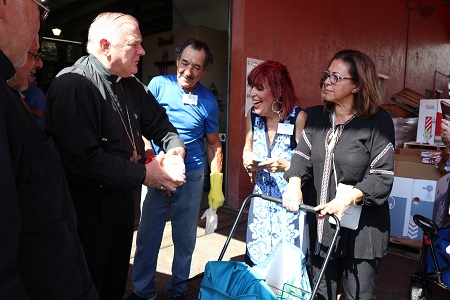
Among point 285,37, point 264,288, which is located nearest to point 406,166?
point 285,37

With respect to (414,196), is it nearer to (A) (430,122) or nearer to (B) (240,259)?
(B) (240,259)

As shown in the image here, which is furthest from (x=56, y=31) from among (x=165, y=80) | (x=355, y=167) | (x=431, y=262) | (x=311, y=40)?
(x=431, y=262)

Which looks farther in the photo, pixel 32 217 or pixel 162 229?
pixel 162 229

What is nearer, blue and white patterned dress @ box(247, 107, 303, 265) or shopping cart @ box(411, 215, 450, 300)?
blue and white patterned dress @ box(247, 107, 303, 265)

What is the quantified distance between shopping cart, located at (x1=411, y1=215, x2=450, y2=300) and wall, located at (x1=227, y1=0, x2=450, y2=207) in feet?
8.89

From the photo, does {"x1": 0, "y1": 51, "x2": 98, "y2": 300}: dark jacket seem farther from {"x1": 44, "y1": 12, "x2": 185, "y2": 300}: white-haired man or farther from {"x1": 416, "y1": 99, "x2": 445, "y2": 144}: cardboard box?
{"x1": 416, "y1": 99, "x2": 445, "y2": 144}: cardboard box

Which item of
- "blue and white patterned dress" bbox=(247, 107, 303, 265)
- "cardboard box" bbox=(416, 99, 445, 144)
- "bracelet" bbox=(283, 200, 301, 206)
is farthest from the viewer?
"cardboard box" bbox=(416, 99, 445, 144)

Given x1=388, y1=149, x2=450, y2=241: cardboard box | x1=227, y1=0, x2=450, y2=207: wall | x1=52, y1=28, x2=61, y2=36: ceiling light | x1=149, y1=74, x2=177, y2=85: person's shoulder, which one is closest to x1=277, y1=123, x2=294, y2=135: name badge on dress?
x1=149, y1=74, x2=177, y2=85: person's shoulder

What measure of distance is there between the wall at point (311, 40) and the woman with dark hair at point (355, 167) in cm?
308

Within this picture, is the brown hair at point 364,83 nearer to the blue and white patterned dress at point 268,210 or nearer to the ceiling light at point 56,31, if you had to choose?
the blue and white patterned dress at point 268,210

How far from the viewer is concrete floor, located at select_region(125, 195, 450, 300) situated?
10.7 ft

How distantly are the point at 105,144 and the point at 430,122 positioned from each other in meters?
5.72

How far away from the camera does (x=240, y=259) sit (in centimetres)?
381

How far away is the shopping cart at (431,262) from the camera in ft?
9.14
